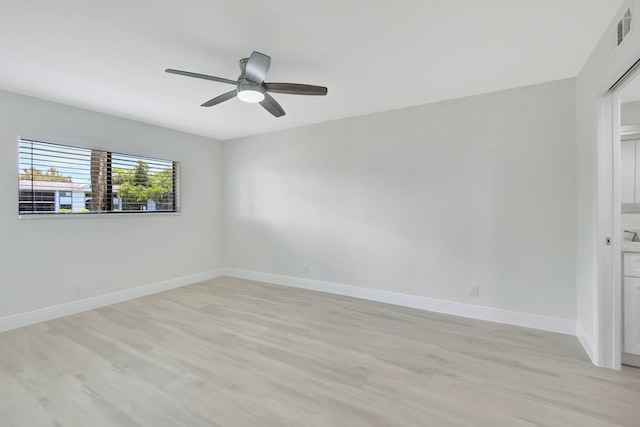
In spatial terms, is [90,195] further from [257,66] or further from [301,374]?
[301,374]

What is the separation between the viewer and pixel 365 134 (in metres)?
3.89

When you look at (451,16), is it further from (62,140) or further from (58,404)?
(62,140)

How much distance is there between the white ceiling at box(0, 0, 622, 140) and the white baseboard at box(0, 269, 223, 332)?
2.37m

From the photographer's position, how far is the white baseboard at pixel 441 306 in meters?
2.87

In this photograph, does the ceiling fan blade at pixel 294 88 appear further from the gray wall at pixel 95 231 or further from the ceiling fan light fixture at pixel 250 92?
the gray wall at pixel 95 231

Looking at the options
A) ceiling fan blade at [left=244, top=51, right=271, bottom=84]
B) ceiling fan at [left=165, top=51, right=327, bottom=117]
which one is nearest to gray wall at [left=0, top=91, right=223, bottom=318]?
ceiling fan at [left=165, top=51, right=327, bottom=117]

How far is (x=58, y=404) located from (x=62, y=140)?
2909 millimetres

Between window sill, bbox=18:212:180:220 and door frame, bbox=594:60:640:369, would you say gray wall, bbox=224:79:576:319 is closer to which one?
door frame, bbox=594:60:640:369

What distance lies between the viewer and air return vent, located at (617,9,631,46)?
5.55ft

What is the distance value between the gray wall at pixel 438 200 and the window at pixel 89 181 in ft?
5.20

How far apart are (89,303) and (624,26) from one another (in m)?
5.51

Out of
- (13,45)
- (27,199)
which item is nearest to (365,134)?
(13,45)

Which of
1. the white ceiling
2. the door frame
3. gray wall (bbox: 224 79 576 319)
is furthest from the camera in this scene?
gray wall (bbox: 224 79 576 319)

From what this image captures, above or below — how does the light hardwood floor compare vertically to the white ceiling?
below
